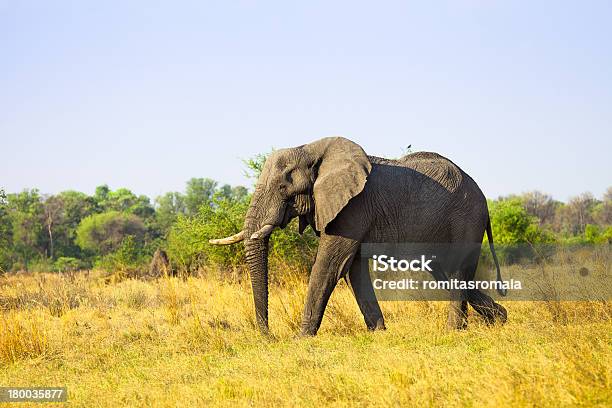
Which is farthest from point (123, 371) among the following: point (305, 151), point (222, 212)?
point (222, 212)

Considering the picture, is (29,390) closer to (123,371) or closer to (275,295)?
(123,371)

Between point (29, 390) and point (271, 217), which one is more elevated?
point (271, 217)

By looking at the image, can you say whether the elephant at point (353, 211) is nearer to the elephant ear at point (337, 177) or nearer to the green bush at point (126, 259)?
the elephant ear at point (337, 177)

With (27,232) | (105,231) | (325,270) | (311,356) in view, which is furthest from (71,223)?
(311,356)

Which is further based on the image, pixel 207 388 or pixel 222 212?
pixel 222 212

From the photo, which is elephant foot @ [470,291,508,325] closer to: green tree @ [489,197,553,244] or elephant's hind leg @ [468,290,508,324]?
elephant's hind leg @ [468,290,508,324]

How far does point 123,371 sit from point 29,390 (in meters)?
1.01

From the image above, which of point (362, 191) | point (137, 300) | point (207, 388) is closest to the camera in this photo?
point (207, 388)

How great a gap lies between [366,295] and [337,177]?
1647 mm

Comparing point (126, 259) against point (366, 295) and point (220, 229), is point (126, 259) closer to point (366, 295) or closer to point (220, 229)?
point (220, 229)

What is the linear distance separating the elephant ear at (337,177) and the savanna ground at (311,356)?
5.29 feet

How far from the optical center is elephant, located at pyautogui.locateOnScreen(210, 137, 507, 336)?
9.65m

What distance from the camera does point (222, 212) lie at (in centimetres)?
1916

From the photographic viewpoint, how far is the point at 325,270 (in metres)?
9.62
